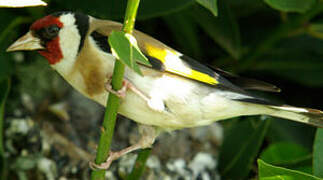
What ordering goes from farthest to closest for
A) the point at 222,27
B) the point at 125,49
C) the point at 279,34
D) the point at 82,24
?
1. the point at 279,34
2. the point at 222,27
3. the point at 82,24
4. the point at 125,49

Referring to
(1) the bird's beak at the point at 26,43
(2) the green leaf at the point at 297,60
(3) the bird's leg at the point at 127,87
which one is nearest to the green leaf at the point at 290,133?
(2) the green leaf at the point at 297,60

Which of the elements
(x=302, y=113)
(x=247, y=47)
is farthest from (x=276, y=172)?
(x=247, y=47)

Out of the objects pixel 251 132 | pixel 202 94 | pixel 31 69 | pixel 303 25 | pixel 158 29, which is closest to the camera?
pixel 202 94

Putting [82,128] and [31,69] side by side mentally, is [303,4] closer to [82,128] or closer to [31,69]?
[82,128]

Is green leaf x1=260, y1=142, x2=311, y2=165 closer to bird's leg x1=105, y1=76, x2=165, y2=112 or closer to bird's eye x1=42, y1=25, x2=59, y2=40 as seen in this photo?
bird's leg x1=105, y1=76, x2=165, y2=112

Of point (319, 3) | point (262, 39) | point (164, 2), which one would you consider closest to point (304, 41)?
point (262, 39)

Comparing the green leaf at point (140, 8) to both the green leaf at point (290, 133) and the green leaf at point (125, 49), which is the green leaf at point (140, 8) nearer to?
the green leaf at point (125, 49)

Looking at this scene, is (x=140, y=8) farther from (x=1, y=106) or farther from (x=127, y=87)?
(x=1, y=106)

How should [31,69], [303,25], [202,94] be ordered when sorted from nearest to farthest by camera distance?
[202,94]
[303,25]
[31,69]
